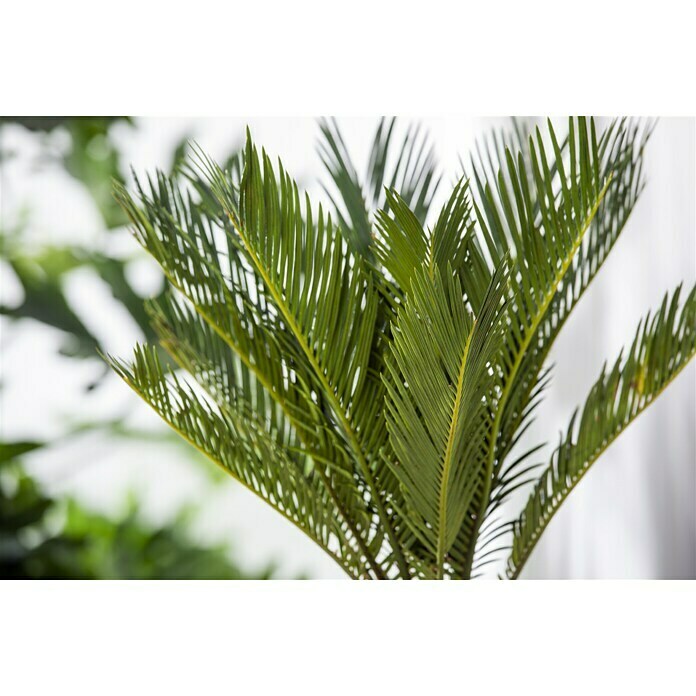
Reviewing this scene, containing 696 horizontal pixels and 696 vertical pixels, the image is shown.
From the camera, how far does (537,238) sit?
940 millimetres

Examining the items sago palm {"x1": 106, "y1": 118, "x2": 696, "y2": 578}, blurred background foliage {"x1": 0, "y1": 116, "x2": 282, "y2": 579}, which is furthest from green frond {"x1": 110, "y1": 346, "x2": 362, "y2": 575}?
blurred background foliage {"x1": 0, "y1": 116, "x2": 282, "y2": 579}

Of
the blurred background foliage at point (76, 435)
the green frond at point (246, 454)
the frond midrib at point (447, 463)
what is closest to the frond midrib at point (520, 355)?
the frond midrib at point (447, 463)

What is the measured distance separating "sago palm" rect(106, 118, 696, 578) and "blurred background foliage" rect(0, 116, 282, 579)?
102 centimetres

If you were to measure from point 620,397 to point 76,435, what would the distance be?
5.29 feet

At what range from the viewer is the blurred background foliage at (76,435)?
2.12m

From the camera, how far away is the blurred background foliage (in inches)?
83.4

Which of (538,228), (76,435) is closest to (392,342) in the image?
(538,228)

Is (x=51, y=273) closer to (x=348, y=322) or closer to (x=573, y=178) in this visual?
(x=348, y=322)

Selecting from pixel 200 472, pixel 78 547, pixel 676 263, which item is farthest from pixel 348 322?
pixel 78 547

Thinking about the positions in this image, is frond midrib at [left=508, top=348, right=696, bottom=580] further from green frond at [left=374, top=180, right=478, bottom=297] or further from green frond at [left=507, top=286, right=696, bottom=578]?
green frond at [left=374, top=180, right=478, bottom=297]

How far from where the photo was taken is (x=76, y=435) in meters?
2.11
